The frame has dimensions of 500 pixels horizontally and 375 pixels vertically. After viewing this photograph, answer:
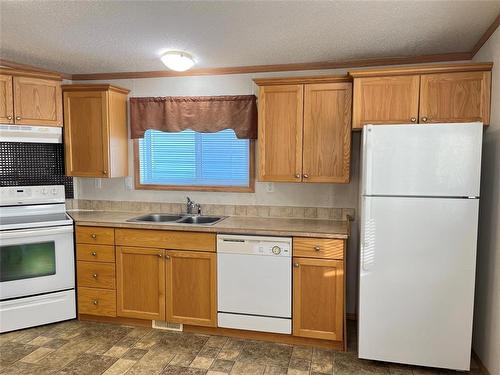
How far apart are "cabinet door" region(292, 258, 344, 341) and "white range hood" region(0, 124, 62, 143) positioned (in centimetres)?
256

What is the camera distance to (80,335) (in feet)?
10.2

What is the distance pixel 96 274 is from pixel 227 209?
1.33 metres

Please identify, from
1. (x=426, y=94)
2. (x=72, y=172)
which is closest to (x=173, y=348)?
(x=72, y=172)

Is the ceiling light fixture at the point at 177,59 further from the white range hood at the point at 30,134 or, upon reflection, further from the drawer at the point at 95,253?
the drawer at the point at 95,253

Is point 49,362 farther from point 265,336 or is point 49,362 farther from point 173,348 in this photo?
point 265,336

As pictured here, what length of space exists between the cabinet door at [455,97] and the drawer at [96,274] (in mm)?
2862

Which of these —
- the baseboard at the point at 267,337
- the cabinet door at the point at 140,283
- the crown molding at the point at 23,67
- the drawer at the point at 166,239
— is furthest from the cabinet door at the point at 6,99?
the baseboard at the point at 267,337

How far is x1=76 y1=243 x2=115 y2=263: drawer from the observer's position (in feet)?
10.6

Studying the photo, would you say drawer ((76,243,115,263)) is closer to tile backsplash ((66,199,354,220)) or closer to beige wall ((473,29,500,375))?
tile backsplash ((66,199,354,220))

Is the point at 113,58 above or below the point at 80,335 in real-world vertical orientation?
above

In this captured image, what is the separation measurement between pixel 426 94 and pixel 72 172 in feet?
10.5

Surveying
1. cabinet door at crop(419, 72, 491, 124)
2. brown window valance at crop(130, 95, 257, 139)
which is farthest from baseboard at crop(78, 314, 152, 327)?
cabinet door at crop(419, 72, 491, 124)

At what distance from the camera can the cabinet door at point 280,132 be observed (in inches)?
121

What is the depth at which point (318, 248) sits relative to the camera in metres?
2.81
